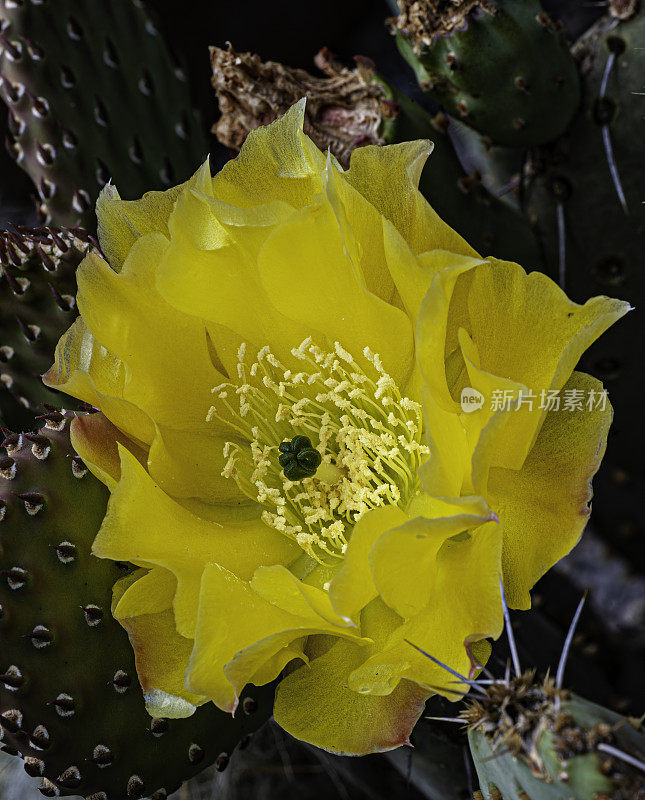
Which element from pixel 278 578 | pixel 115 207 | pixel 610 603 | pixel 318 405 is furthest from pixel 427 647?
pixel 610 603

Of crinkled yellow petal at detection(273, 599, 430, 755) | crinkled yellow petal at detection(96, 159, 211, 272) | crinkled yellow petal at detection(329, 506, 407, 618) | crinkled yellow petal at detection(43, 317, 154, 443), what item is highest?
crinkled yellow petal at detection(96, 159, 211, 272)

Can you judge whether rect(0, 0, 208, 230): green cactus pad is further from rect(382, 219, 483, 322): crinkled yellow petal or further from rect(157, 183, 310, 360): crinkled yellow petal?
rect(382, 219, 483, 322): crinkled yellow petal

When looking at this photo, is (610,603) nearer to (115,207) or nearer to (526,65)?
(526,65)

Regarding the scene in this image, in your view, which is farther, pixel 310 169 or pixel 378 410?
pixel 378 410

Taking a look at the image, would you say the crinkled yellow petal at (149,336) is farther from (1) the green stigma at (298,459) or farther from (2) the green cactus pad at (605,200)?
(2) the green cactus pad at (605,200)

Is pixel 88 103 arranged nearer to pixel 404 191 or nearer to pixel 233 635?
pixel 404 191

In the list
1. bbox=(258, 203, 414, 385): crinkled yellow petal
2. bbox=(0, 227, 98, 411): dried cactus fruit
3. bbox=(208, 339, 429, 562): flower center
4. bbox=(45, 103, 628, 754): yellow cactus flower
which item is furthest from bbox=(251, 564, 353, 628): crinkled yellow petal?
bbox=(0, 227, 98, 411): dried cactus fruit

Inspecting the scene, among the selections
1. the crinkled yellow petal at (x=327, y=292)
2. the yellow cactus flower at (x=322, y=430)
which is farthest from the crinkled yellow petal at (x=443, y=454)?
the crinkled yellow petal at (x=327, y=292)
